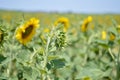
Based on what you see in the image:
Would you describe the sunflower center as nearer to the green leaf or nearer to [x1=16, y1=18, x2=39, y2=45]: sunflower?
[x1=16, y1=18, x2=39, y2=45]: sunflower

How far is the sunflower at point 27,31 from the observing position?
2634mm

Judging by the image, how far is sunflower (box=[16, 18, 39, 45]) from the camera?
8.64 feet

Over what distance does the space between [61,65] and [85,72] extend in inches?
30.2

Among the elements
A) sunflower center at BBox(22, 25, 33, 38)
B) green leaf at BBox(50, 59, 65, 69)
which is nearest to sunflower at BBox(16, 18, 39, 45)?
sunflower center at BBox(22, 25, 33, 38)

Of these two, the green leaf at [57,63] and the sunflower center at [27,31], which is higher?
the sunflower center at [27,31]

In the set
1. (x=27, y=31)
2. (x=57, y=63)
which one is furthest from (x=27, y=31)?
(x=57, y=63)

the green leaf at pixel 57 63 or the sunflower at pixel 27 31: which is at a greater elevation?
the sunflower at pixel 27 31

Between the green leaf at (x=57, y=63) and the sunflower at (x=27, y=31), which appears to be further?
the sunflower at (x=27, y=31)

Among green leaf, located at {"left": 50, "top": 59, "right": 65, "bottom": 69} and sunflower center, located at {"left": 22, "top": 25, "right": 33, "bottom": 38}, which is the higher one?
sunflower center, located at {"left": 22, "top": 25, "right": 33, "bottom": 38}

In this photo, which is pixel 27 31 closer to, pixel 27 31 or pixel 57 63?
pixel 27 31

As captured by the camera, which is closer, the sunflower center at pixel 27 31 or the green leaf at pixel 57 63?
the green leaf at pixel 57 63

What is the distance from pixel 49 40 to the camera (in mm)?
1978

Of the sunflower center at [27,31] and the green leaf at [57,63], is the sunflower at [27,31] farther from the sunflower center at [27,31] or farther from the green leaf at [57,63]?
the green leaf at [57,63]

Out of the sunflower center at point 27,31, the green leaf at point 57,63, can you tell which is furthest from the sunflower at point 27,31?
the green leaf at point 57,63
